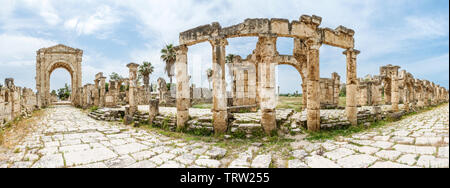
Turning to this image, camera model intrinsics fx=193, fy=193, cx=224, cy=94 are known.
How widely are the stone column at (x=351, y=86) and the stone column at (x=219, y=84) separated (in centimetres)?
547

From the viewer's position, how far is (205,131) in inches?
279

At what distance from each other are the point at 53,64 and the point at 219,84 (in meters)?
31.3

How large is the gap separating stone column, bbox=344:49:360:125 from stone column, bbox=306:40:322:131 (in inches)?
83.4

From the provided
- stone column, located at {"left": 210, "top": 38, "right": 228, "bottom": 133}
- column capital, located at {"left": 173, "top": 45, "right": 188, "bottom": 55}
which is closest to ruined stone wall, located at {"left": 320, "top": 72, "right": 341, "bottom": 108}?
stone column, located at {"left": 210, "top": 38, "right": 228, "bottom": 133}

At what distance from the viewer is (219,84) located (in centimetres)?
720

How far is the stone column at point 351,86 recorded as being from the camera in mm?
8266

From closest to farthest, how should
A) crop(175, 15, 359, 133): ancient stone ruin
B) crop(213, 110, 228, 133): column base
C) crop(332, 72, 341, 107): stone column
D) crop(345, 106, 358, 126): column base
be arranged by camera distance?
1. crop(175, 15, 359, 133): ancient stone ruin
2. crop(213, 110, 228, 133): column base
3. crop(345, 106, 358, 126): column base
4. crop(332, 72, 341, 107): stone column

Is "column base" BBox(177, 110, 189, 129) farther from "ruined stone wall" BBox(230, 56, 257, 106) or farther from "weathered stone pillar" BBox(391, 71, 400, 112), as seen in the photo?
"weathered stone pillar" BBox(391, 71, 400, 112)

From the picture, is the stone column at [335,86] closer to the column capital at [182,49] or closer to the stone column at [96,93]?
the column capital at [182,49]

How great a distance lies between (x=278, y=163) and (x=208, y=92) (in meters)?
28.8

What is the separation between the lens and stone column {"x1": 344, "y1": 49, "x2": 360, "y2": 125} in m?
8.27

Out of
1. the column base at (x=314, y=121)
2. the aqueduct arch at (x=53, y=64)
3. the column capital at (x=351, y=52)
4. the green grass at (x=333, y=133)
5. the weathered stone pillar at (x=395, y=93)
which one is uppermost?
the aqueduct arch at (x=53, y=64)

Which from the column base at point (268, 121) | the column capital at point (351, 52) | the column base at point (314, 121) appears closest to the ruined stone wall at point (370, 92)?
the column capital at point (351, 52)

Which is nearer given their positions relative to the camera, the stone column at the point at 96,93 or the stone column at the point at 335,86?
the stone column at the point at 335,86
